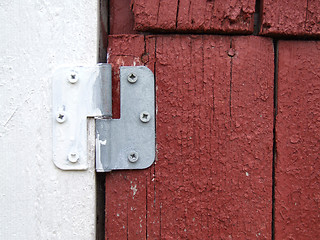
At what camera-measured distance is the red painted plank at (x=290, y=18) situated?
0.66 metres

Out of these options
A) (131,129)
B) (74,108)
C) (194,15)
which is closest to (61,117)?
(74,108)

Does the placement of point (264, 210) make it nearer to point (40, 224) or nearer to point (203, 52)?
point (203, 52)

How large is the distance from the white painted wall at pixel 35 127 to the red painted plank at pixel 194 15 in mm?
138

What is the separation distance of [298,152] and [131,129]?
425 mm

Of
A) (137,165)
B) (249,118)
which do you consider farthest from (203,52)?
(137,165)

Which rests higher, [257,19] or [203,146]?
[257,19]

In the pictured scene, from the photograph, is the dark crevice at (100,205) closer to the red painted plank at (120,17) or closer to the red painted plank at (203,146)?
the red painted plank at (203,146)

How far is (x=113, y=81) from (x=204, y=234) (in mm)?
439

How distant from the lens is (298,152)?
0.67 metres

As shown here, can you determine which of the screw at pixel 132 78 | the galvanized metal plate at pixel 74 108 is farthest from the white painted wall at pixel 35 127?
the screw at pixel 132 78

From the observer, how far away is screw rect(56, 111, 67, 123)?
608mm

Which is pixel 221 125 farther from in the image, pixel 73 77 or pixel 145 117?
pixel 73 77

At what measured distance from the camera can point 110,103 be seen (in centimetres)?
63

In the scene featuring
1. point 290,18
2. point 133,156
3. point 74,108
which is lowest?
point 133,156
